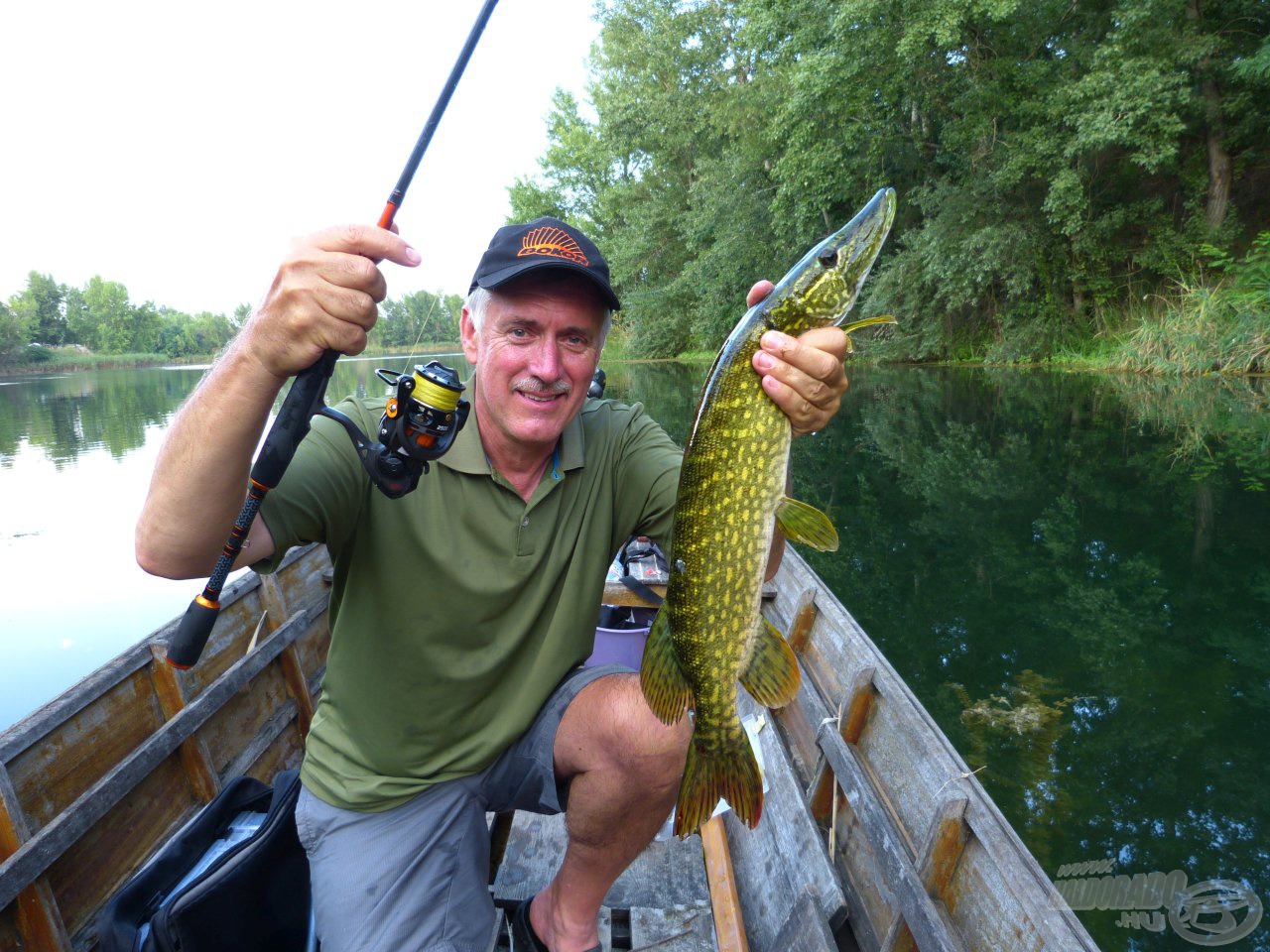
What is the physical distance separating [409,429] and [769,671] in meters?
1.05

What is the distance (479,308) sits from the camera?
217 cm

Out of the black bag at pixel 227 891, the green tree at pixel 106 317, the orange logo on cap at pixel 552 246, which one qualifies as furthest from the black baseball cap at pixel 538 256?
the green tree at pixel 106 317

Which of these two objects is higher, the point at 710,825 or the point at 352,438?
the point at 352,438

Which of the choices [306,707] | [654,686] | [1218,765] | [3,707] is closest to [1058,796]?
[1218,765]

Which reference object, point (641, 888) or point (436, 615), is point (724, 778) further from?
point (641, 888)

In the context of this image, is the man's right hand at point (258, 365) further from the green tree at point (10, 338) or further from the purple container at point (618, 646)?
the green tree at point (10, 338)

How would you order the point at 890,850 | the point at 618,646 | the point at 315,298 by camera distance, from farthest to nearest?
the point at 618,646, the point at 890,850, the point at 315,298

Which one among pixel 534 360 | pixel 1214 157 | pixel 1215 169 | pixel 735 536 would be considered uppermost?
pixel 1214 157

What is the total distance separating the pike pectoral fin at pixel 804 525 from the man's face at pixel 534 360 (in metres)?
0.69

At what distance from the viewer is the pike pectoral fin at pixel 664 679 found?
1.81 metres

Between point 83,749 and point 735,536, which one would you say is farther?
point 83,749

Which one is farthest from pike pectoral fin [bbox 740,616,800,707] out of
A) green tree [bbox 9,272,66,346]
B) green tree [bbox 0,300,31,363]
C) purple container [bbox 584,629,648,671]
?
green tree [bbox 9,272,66,346]

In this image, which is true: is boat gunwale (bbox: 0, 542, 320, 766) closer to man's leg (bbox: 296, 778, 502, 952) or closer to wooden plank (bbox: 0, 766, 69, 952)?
wooden plank (bbox: 0, 766, 69, 952)

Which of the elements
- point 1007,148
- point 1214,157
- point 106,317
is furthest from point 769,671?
point 106,317
